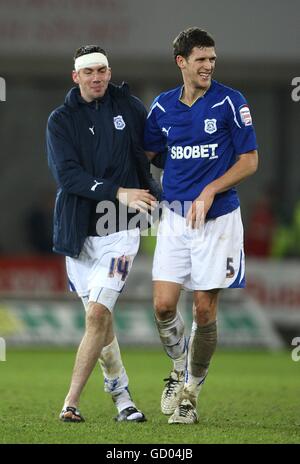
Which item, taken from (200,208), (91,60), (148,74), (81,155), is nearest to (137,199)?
(200,208)

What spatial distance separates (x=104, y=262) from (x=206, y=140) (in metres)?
1.10

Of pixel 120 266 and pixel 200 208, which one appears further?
pixel 120 266

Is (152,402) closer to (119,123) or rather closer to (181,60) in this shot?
(119,123)

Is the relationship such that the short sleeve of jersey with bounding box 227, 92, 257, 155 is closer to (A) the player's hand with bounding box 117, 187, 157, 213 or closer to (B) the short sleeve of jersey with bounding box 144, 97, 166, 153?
(B) the short sleeve of jersey with bounding box 144, 97, 166, 153

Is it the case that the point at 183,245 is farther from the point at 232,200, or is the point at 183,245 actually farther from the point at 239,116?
the point at 239,116

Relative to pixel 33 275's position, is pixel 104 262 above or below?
below

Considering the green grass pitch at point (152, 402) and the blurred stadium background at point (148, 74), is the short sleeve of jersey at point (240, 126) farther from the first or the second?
the blurred stadium background at point (148, 74)

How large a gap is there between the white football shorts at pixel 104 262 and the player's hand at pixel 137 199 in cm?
33

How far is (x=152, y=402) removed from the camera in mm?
9305

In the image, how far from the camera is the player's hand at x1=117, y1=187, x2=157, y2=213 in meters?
7.70

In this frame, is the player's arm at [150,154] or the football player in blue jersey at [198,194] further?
the player's arm at [150,154]

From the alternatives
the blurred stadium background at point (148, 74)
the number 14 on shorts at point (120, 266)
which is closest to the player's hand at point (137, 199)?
the number 14 on shorts at point (120, 266)

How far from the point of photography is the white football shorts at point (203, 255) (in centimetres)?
791

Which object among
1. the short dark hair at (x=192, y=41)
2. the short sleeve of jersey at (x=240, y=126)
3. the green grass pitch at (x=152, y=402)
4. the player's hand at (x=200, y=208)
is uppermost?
the short dark hair at (x=192, y=41)
